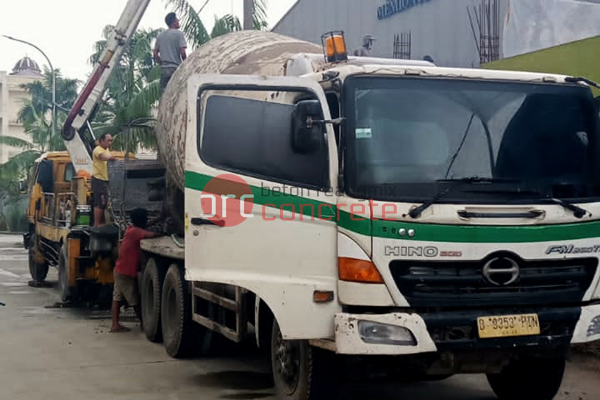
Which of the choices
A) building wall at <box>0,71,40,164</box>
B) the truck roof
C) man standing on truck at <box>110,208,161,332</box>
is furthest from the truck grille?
building wall at <box>0,71,40,164</box>

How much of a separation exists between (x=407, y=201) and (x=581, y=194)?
4.19 ft

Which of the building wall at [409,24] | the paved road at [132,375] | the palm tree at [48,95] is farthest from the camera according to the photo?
the palm tree at [48,95]

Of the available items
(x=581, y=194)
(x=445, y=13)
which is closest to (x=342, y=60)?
(x=581, y=194)

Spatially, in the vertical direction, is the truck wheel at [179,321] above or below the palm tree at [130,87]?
below

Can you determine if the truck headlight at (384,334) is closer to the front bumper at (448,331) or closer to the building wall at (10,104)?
the front bumper at (448,331)

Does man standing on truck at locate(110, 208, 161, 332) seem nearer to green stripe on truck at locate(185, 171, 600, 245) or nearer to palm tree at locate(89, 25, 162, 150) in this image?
green stripe on truck at locate(185, 171, 600, 245)

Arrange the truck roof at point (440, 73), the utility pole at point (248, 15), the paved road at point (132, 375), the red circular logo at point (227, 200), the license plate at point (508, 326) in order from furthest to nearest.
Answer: the utility pole at point (248, 15)
the paved road at point (132, 375)
the red circular logo at point (227, 200)
the truck roof at point (440, 73)
the license plate at point (508, 326)

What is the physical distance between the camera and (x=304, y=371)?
5.96 metres

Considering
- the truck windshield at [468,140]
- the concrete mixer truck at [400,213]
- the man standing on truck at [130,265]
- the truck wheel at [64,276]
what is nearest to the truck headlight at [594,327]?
the concrete mixer truck at [400,213]

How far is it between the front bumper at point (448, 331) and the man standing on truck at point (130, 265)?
4974mm

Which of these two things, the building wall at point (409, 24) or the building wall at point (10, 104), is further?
the building wall at point (10, 104)

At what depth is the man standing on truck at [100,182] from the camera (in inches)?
483

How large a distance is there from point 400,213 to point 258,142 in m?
1.15

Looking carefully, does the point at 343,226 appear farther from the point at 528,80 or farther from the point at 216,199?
the point at 528,80
